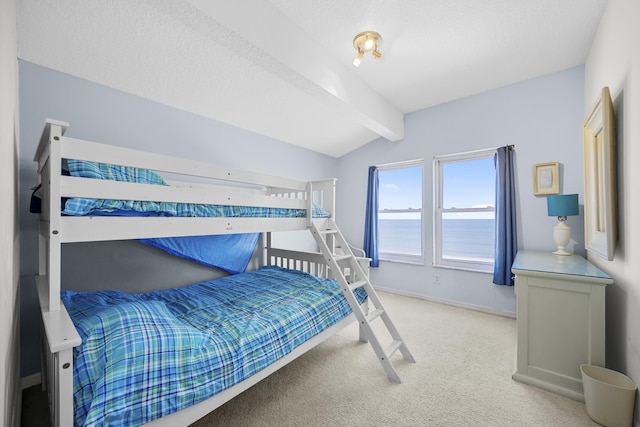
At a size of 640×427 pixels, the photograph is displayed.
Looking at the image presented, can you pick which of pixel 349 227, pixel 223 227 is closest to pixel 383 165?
pixel 349 227

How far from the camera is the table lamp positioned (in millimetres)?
2332

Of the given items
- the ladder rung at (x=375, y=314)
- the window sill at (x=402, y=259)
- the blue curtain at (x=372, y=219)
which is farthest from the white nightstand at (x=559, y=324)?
the blue curtain at (x=372, y=219)

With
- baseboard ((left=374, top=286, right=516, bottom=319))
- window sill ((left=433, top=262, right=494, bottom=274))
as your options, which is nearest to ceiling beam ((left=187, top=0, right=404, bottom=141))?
window sill ((left=433, top=262, right=494, bottom=274))

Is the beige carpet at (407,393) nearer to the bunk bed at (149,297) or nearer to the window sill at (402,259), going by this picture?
the bunk bed at (149,297)

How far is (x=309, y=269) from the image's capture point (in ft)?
9.20

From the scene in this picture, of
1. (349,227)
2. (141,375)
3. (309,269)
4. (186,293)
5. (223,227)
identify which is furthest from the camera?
(349,227)

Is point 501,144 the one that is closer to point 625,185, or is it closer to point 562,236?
point 562,236

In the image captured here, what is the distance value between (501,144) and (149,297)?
151 inches

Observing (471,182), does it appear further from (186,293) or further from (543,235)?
(186,293)

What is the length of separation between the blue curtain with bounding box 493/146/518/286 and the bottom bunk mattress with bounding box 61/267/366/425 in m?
2.17

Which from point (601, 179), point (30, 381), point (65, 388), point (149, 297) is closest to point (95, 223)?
point (65, 388)

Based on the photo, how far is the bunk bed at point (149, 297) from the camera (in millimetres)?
1053

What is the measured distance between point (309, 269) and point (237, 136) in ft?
5.79

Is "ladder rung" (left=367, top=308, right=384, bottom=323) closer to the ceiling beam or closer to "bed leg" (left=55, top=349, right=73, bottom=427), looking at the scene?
"bed leg" (left=55, top=349, right=73, bottom=427)
